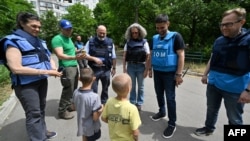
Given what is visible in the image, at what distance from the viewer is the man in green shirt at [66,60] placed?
371cm

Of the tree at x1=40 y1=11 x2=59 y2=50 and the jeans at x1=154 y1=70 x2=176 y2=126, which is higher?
the tree at x1=40 y1=11 x2=59 y2=50

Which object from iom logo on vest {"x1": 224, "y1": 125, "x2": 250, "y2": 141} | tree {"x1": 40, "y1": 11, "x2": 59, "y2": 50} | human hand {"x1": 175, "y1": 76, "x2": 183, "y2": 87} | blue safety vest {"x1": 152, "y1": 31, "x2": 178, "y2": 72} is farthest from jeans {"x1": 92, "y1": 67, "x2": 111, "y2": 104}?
tree {"x1": 40, "y1": 11, "x2": 59, "y2": 50}

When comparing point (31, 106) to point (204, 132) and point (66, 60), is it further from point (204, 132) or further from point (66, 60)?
point (204, 132)

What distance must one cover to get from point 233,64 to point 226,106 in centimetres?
65

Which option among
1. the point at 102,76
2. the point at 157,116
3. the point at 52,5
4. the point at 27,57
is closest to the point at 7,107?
the point at 102,76

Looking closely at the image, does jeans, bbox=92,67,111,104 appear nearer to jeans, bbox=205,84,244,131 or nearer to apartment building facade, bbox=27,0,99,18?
jeans, bbox=205,84,244,131

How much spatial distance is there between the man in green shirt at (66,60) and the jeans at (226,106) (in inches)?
94.2

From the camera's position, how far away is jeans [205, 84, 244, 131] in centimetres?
279

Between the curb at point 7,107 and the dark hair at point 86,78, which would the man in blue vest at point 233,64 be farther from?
the curb at point 7,107

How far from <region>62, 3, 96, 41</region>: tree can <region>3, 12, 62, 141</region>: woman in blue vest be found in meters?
38.2

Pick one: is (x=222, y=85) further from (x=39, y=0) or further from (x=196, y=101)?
(x=39, y=0)

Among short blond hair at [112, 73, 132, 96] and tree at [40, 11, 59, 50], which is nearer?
short blond hair at [112, 73, 132, 96]

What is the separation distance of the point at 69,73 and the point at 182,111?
2671mm

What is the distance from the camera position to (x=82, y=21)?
4084 cm
